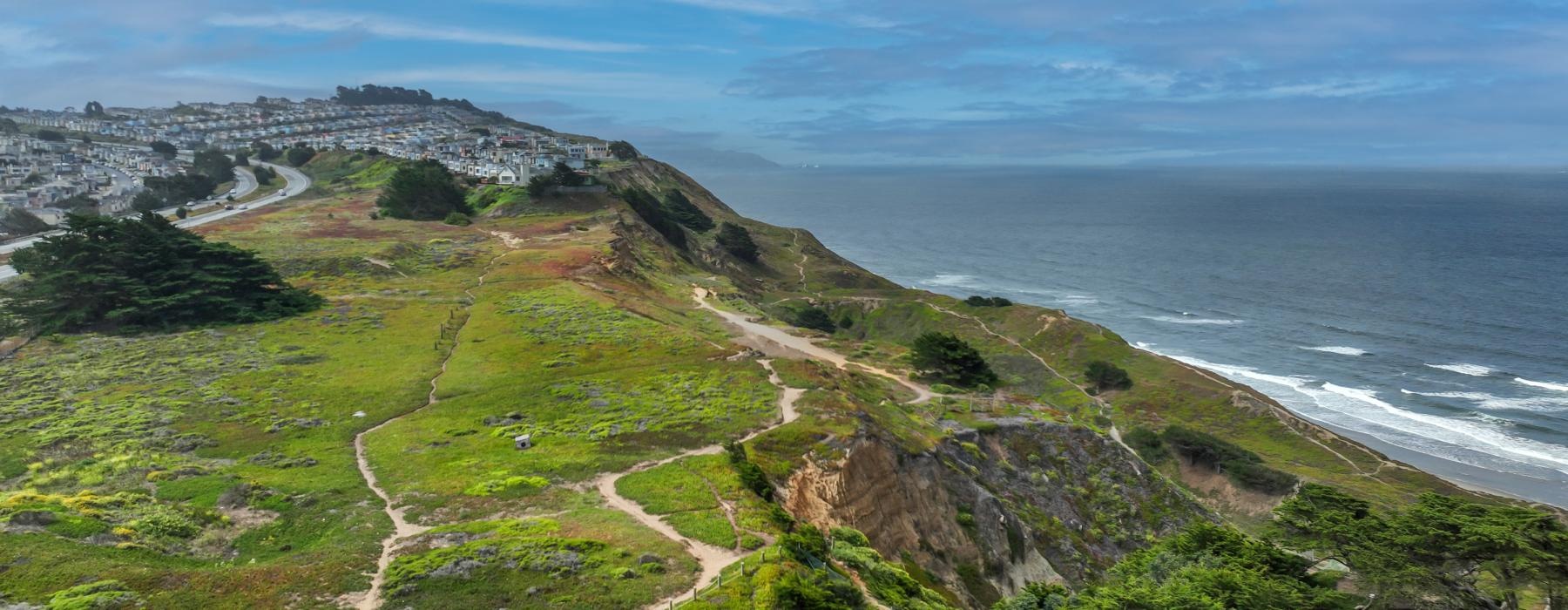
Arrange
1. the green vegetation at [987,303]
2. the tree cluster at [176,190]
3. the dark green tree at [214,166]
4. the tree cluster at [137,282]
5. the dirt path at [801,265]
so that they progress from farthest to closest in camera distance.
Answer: the dark green tree at [214,166], the dirt path at [801,265], the tree cluster at [176,190], the green vegetation at [987,303], the tree cluster at [137,282]

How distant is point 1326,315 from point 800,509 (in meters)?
113

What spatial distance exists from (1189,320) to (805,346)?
8246 centimetres

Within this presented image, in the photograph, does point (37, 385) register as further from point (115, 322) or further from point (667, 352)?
point (667, 352)

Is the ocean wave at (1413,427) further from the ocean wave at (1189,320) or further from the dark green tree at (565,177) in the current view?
the dark green tree at (565,177)

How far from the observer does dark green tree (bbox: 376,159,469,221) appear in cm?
8569

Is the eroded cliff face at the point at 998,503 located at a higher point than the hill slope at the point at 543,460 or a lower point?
lower

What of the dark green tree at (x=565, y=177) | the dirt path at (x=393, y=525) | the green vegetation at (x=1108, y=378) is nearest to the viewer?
the dirt path at (x=393, y=525)

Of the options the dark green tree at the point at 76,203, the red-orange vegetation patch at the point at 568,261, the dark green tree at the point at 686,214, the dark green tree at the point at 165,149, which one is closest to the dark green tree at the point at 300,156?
the dark green tree at the point at 165,149

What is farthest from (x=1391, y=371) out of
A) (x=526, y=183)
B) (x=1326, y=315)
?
Result: (x=526, y=183)

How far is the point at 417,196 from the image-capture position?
8650cm

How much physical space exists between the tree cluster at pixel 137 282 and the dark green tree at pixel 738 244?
6205 cm

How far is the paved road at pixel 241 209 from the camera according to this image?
213ft

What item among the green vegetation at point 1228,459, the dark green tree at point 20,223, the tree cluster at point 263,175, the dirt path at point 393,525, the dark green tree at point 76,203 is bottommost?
the green vegetation at point 1228,459

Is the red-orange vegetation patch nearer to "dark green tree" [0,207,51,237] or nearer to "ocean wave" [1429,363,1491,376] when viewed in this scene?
"dark green tree" [0,207,51,237]
